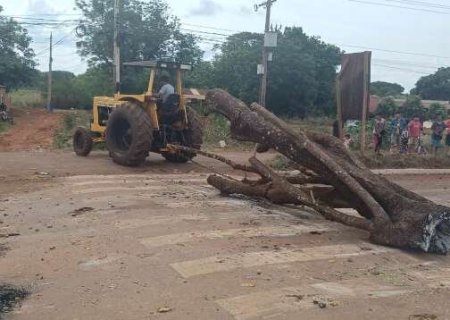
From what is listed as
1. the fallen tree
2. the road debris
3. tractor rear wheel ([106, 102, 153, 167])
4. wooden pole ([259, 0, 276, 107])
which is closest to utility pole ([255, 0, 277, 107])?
wooden pole ([259, 0, 276, 107])

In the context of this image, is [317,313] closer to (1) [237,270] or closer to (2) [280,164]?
(1) [237,270]

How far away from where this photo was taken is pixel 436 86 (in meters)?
83.2

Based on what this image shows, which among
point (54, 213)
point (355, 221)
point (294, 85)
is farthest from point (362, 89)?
point (294, 85)

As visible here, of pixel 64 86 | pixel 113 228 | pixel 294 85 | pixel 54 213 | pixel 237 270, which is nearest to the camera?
pixel 237 270

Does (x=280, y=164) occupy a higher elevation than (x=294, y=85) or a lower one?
lower

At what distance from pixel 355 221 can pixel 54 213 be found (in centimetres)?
422

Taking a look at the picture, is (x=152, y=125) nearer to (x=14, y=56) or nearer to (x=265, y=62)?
(x=265, y=62)

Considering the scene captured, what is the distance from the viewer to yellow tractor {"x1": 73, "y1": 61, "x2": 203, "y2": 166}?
12812 millimetres

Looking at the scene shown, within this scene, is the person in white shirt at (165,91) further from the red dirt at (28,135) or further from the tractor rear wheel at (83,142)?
the red dirt at (28,135)

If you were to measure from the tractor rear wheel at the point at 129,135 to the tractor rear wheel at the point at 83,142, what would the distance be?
1484 mm

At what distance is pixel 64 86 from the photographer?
5819 cm

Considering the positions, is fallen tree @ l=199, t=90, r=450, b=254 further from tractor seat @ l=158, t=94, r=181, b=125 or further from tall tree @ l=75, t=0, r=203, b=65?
tall tree @ l=75, t=0, r=203, b=65

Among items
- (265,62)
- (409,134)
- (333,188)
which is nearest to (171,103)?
(333,188)

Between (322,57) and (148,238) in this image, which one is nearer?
(148,238)
